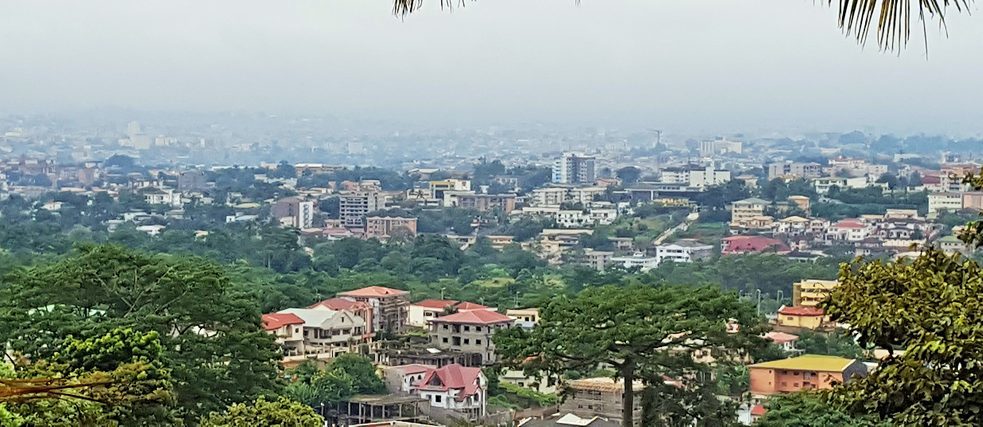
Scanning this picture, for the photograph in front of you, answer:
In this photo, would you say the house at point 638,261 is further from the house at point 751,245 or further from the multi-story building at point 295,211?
the multi-story building at point 295,211

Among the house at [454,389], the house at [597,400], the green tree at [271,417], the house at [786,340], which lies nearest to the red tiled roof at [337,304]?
the house at [454,389]

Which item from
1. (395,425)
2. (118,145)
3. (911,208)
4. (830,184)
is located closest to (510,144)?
(118,145)

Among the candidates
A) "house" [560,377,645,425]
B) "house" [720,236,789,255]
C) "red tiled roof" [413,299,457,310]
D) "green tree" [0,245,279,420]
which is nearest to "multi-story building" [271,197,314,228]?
"house" [720,236,789,255]

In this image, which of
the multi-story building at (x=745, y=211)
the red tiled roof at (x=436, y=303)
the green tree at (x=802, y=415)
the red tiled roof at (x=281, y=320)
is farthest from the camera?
the multi-story building at (x=745, y=211)

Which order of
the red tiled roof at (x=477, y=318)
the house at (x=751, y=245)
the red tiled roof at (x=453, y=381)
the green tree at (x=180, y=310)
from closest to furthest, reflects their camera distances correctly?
the green tree at (x=180, y=310) < the red tiled roof at (x=453, y=381) < the red tiled roof at (x=477, y=318) < the house at (x=751, y=245)

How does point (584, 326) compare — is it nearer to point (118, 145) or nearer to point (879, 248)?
point (879, 248)

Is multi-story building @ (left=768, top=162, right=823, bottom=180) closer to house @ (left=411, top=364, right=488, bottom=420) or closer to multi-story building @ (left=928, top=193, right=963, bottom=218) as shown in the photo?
multi-story building @ (left=928, top=193, right=963, bottom=218)
